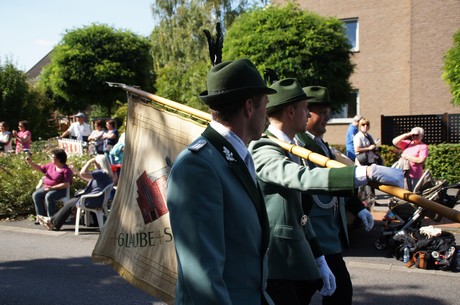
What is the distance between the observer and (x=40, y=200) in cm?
1009

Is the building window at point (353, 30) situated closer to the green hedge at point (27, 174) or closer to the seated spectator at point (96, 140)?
the green hedge at point (27, 174)

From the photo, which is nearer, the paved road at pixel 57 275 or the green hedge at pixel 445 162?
the paved road at pixel 57 275

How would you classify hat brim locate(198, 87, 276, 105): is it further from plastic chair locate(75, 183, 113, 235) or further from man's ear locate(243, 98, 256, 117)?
plastic chair locate(75, 183, 113, 235)

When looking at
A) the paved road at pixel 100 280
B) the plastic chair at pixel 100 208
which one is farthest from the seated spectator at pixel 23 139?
the paved road at pixel 100 280

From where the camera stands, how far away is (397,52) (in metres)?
21.4

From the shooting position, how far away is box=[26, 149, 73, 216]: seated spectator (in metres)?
9.97

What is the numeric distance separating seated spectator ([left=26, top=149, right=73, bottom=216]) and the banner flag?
6.42 metres

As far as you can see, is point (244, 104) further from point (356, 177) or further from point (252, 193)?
point (356, 177)

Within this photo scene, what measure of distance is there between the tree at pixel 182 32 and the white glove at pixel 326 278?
101ft

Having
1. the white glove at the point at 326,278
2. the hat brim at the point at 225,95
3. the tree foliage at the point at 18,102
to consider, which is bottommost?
the white glove at the point at 326,278

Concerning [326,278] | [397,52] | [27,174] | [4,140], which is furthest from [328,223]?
[397,52]

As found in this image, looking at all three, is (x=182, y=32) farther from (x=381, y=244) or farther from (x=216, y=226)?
(x=216, y=226)

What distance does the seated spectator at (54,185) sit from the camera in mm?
9969

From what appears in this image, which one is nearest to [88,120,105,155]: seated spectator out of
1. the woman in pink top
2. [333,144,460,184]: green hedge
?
the woman in pink top
